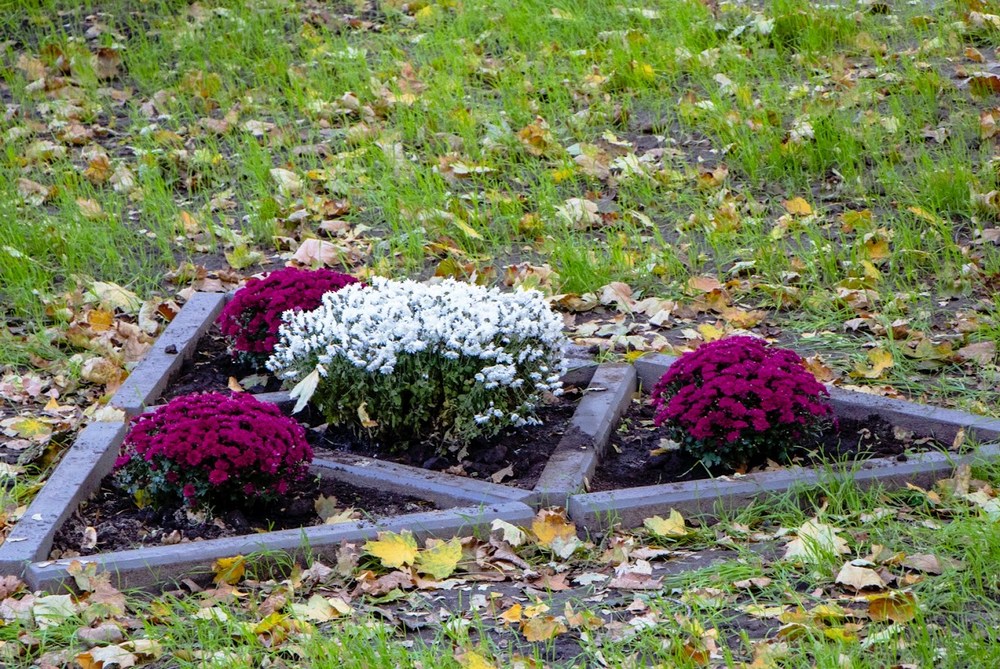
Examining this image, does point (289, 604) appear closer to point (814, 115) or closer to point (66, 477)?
point (66, 477)

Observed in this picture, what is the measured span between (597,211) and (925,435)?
8.11 feet

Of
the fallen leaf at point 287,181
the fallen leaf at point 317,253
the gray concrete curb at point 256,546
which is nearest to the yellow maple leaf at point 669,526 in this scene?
the gray concrete curb at point 256,546

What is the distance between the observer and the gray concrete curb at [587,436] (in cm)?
355

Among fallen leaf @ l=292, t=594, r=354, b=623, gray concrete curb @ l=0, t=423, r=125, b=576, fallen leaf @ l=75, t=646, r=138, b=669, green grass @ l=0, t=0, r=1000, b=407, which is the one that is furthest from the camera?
green grass @ l=0, t=0, r=1000, b=407

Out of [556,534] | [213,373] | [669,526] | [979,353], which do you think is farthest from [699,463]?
[213,373]

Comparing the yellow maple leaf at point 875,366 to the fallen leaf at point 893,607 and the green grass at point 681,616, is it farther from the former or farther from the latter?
the fallen leaf at point 893,607

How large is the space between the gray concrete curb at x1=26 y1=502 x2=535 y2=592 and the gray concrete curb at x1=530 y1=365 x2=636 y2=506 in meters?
0.14

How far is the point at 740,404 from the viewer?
3576 mm

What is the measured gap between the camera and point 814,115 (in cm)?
611

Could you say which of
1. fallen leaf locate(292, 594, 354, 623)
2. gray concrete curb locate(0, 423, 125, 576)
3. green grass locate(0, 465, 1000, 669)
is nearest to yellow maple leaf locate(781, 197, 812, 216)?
green grass locate(0, 465, 1000, 669)

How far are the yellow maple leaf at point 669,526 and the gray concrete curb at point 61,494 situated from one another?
1.69 metres

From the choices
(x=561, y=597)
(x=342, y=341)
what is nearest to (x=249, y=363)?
(x=342, y=341)

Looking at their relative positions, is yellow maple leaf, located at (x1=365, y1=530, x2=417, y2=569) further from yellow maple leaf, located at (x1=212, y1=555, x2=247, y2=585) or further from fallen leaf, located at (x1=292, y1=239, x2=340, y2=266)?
fallen leaf, located at (x1=292, y1=239, x2=340, y2=266)

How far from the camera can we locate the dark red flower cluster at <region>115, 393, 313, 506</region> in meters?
3.43
